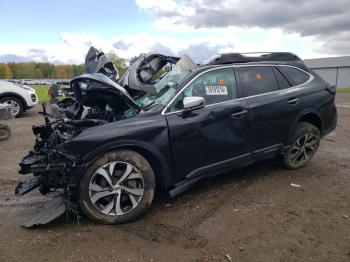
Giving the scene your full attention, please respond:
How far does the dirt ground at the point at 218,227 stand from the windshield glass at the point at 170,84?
4.41ft

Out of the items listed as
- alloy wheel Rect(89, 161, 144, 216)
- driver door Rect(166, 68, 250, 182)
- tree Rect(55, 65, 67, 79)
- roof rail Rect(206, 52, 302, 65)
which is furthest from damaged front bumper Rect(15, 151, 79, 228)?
tree Rect(55, 65, 67, 79)

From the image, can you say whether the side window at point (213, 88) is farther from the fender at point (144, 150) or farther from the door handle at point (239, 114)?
the fender at point (144, 150)

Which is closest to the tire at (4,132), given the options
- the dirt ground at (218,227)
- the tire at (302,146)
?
the dirt ground at (218,227)

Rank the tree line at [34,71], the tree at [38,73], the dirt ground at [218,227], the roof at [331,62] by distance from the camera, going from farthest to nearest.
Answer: the tree at [38,73] → the tree line at [34,71] → the roof at [331,62] → the dirt ground at [218,227]

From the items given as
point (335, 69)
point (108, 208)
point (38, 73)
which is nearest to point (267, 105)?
point (108, 208)

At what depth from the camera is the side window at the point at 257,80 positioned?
525cm

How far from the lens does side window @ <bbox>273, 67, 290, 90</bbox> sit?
5.64 metres

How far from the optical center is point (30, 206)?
4.94 meters

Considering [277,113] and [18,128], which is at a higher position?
[277,113]

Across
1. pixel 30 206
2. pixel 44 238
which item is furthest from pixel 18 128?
pixel 44 238

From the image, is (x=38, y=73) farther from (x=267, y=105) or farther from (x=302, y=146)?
(x=267, y=105)

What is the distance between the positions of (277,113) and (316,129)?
3.29 feet

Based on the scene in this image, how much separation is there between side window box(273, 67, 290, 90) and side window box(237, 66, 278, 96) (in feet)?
0.22

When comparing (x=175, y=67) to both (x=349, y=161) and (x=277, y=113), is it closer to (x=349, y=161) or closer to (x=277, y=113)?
(x=277, y=113)
